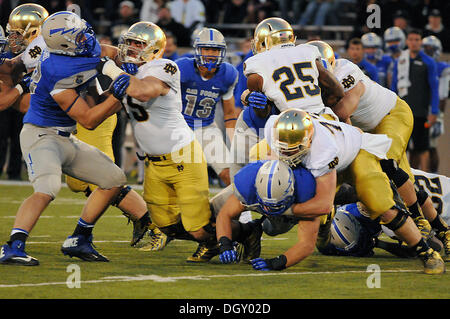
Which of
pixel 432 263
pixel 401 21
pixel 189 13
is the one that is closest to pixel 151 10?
pixel 189 13

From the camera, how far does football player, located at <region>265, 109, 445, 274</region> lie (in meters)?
5.37

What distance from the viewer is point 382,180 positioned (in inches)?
221

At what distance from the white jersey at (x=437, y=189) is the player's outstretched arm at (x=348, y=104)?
951 millimetres

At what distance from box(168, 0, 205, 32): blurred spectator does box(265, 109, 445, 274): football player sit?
9.54 meters

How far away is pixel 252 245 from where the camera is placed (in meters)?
6.05

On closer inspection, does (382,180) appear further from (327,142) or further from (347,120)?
(347,120)

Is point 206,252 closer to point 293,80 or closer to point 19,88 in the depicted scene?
point 293,80

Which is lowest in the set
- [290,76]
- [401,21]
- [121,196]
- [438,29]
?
[121,196]

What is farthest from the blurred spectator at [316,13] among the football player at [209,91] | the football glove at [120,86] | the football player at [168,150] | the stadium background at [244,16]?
the football glove at [120,86]

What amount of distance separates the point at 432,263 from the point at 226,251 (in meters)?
1.27

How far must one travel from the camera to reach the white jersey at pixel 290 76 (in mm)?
6223

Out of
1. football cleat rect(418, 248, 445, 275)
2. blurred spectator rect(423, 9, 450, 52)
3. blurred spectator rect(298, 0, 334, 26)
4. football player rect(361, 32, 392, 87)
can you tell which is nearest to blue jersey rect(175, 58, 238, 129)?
football cleat rect(418, 248, 445, 275)

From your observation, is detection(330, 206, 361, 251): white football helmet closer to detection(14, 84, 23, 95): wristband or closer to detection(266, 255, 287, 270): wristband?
detection(266, 255, 287, 270): wristband
